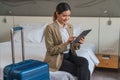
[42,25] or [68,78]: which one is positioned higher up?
[42,25]

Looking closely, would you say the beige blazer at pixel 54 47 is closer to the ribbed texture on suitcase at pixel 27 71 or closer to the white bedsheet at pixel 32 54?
the white bedsheet at pixel 32 54

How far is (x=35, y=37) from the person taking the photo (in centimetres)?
406

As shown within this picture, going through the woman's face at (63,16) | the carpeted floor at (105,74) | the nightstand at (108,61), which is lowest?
the carpeted floor at (105,74)

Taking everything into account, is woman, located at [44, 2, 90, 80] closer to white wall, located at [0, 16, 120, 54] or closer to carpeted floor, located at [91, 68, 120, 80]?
carpeted floor, located at [91, 68, 120, 80]

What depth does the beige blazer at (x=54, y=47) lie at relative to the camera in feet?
8.29

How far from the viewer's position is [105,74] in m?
3.88

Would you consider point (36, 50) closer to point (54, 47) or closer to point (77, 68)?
point (54, 47)

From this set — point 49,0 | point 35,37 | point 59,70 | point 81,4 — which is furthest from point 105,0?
point 59,70

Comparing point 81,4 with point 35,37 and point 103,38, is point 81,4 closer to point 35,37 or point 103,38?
point 103,38

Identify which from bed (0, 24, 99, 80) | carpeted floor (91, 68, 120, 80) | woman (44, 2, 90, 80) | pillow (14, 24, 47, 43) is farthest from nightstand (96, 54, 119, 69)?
woman (44, 2, 90, 80)

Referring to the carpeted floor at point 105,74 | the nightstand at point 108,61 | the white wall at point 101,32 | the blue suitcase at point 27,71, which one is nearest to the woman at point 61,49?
the blue suitcase at point 27,71

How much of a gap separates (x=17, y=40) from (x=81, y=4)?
1385 mm

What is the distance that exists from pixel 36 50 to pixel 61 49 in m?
1.08

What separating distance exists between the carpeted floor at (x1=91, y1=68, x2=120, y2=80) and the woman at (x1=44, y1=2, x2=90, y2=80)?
3.95 ft
